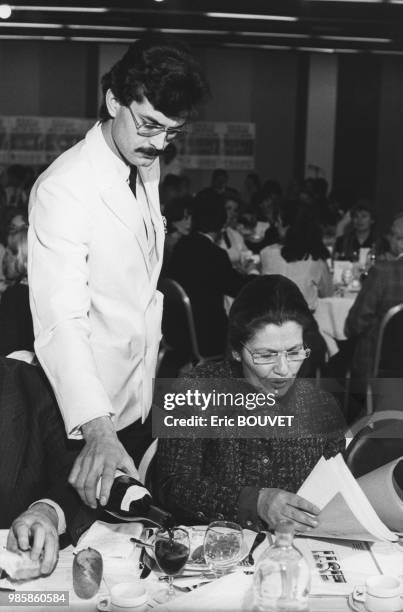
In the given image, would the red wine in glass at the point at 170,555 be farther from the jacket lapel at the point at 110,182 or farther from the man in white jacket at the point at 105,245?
the jacket lapel at the point at 110,182

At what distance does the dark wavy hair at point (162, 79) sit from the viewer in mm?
1913

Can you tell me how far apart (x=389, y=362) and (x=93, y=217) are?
7.64 feet

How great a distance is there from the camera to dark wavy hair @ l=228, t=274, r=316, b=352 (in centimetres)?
233

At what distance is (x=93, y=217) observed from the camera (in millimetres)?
2018

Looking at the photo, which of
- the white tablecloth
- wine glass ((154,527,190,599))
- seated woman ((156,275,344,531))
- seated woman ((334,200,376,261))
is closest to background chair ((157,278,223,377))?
the white tablecloth

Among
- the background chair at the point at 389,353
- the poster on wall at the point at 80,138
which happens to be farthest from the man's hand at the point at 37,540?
the poster on wall at the point at 80,138

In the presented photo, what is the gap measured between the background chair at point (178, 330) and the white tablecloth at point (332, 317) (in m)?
0.76

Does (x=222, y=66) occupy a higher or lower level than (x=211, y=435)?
higher

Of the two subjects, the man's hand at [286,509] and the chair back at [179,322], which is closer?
the man's hand at [286,509]

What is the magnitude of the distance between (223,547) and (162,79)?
0.98 meters

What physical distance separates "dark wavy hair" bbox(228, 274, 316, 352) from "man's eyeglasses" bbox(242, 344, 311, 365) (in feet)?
0.17

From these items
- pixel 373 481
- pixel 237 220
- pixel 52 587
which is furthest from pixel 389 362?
pixel 237 220

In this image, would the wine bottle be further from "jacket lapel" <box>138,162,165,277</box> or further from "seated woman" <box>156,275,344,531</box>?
"jacket lapel" <box>138,162,165,277</box>

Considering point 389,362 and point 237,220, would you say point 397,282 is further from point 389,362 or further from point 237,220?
point 237,220
